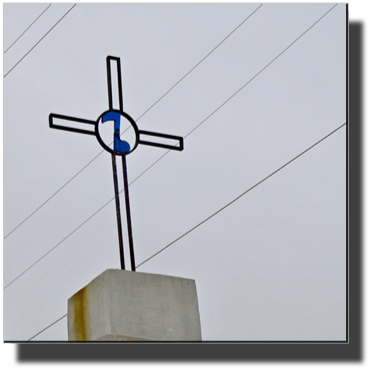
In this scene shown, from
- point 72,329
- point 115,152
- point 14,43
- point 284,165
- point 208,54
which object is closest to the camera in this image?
point 72,329

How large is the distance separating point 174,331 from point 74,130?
40.9 inches

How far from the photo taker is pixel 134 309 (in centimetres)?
275

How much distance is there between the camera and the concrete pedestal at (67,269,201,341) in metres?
2.69

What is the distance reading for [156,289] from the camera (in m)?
2.84

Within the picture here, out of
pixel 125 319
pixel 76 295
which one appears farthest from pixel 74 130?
pixel 125 319

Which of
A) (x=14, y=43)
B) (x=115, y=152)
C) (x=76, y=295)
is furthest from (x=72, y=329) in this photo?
(x=14, y=43)

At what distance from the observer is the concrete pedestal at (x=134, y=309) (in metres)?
2.69
